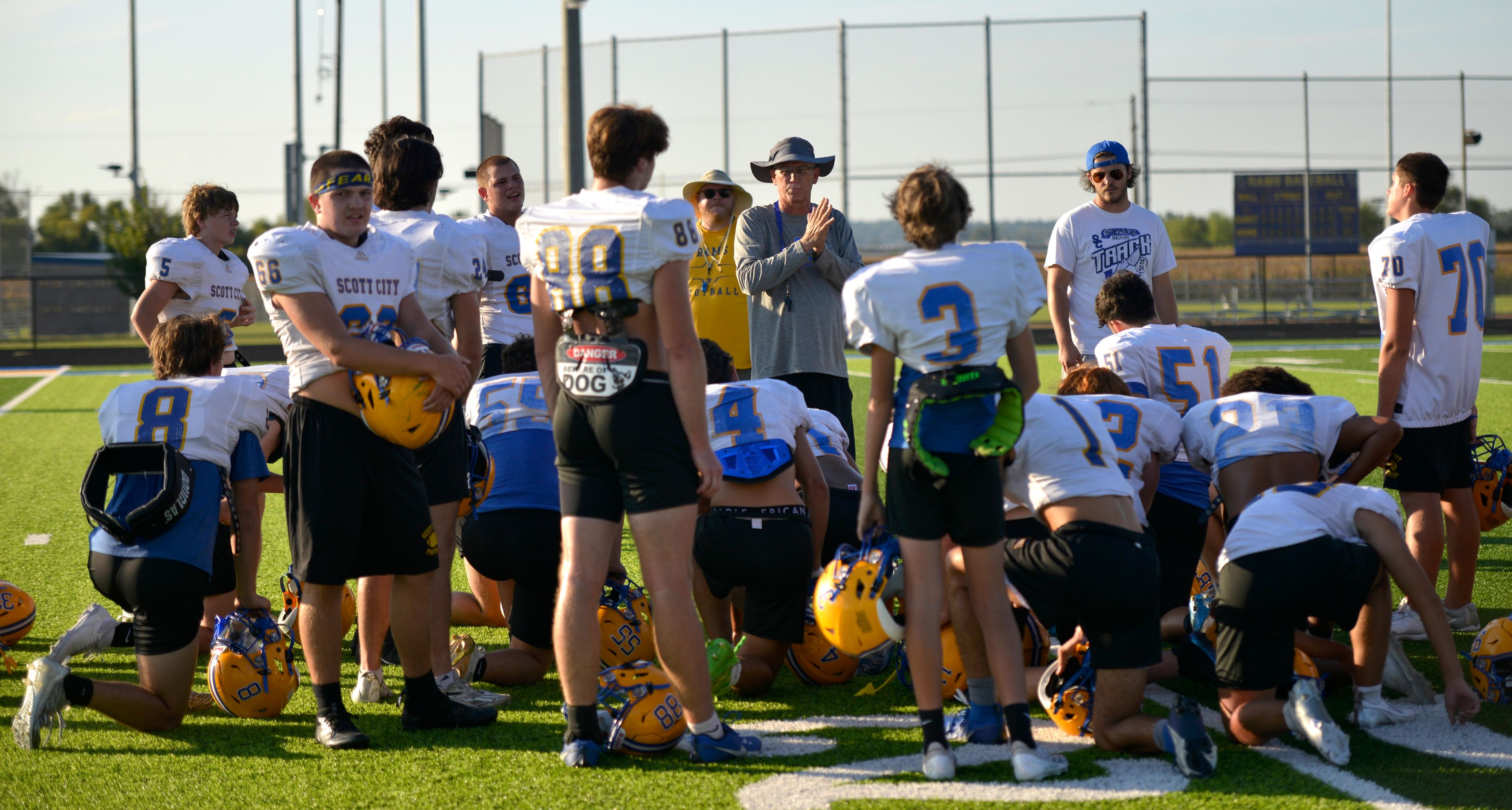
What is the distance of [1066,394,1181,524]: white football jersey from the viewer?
4.10 m

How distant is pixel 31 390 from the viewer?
1838 cm

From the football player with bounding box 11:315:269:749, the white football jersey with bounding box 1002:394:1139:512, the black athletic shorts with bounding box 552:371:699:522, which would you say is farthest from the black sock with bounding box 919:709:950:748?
the football player with bounding box 11:315:269:749

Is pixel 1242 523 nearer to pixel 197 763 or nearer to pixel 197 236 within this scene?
pixel 197 763

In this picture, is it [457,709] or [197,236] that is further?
[197,236]

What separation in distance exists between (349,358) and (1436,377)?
163 inches

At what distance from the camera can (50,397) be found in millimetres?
17109

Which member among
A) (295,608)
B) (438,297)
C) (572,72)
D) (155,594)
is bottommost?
(295,608)

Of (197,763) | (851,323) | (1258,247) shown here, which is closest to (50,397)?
(197,763)

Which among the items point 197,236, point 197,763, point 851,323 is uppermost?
point 197,236

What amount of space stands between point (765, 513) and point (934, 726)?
1.09 meters

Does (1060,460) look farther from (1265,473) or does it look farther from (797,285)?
(797,285)

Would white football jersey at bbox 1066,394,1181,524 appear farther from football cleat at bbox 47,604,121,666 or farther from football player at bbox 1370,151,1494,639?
football cleat at bbox 47,604,121,666

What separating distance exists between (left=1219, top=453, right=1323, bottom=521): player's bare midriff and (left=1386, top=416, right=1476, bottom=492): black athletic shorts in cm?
105

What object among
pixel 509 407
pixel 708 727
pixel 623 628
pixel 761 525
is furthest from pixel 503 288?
pixel 708 727
